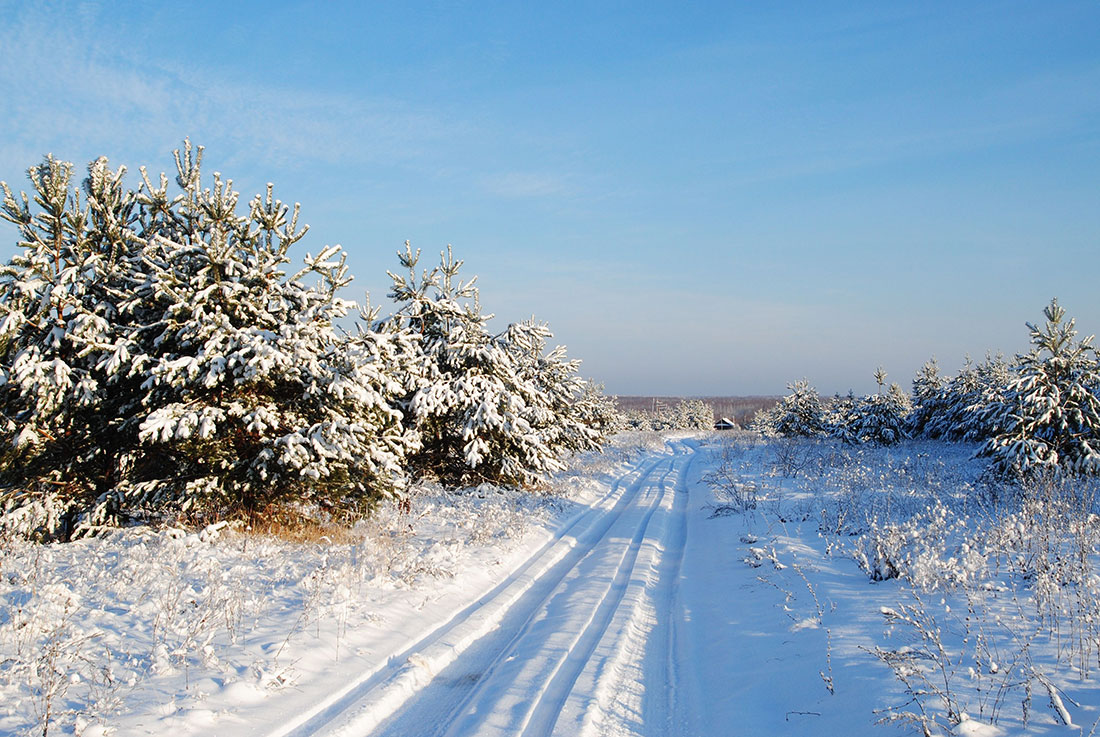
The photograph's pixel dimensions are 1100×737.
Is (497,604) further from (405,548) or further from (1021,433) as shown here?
(1021,433)

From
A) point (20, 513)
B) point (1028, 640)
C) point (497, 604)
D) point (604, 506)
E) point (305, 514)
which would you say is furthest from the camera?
point (604, 506)

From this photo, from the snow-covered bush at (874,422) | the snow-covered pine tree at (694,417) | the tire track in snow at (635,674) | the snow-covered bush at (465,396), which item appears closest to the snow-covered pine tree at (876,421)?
the snow-covered bush at (874,422)

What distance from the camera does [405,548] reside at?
8.42m

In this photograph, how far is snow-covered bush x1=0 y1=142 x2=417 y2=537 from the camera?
8242mm

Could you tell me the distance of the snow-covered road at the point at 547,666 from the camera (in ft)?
13.8

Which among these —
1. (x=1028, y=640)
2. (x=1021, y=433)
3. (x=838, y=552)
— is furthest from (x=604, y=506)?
(x=1028, y=640)

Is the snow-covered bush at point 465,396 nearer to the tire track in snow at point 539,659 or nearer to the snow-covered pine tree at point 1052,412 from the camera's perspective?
the tire track in snow at point 539,659

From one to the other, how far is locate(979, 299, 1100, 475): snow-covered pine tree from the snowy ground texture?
3610 millimetres

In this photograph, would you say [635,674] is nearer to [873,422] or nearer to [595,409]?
[595,409]

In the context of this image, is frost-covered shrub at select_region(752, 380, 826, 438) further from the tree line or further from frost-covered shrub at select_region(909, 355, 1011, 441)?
the tree line

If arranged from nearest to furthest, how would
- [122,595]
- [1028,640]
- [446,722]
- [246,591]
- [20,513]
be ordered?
[446,722], [1028,640], [122,595], [246,591], [20,513]

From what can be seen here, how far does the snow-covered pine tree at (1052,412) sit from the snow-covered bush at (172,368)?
13480mm

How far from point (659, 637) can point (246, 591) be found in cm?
443

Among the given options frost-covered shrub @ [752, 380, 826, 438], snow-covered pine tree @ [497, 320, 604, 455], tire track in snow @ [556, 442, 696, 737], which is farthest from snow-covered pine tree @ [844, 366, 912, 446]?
tire track in snow @ [556, 442, 696, 737]
